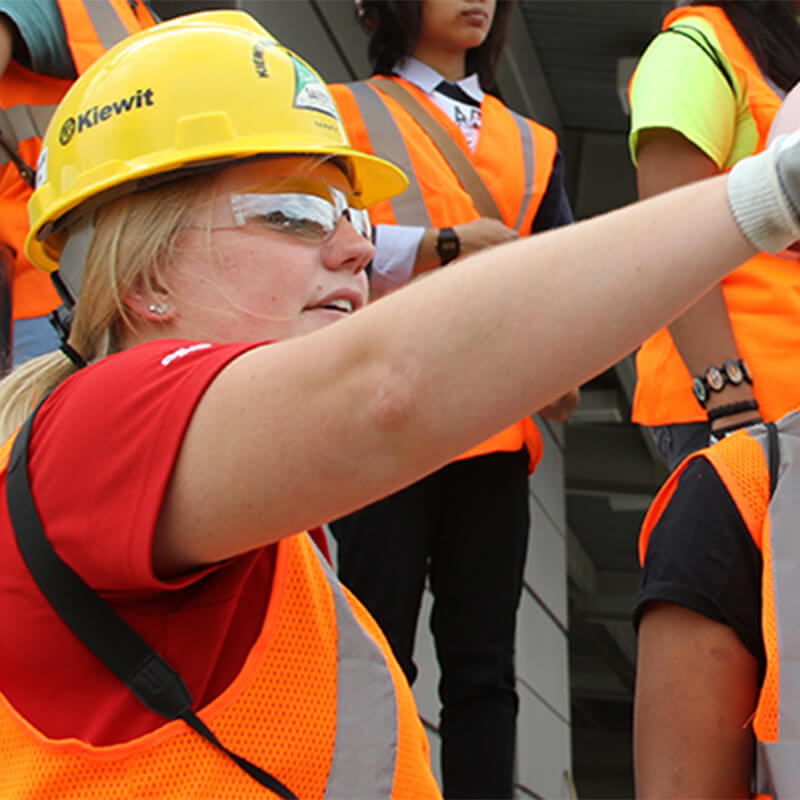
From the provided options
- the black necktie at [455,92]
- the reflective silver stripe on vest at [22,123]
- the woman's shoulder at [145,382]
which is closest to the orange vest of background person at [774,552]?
the woman's shoulder at [145,382]

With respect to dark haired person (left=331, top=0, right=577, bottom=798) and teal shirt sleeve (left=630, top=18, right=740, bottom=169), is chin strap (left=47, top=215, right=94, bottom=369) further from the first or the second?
teal shirt sleeve (left=630, top=18, right=740, bottom=169)

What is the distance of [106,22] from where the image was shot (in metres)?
2.26

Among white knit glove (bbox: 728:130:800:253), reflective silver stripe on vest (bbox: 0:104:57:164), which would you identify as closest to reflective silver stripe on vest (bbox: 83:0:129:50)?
reflective silver stripe on vest (bbox: 0:104:57:164)

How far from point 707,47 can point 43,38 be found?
3.90ft

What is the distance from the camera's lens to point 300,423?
0.89 metres

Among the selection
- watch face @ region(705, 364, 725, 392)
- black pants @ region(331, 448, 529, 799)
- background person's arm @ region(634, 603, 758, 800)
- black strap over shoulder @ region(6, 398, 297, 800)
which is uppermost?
black strap over shoulder @ region(6, 398, 297, 800)

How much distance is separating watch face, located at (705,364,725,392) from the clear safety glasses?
2.96 feet

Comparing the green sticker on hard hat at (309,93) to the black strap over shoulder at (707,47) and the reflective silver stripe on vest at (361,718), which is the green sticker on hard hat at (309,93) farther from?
the black strap over shoulder at (707,47)

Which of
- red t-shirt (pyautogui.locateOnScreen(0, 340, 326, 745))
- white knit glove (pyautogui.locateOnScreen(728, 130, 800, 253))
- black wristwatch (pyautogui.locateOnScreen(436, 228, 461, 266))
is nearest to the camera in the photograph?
white knit glove (pyautogui.locateOnScreen(728, 130, 800, 253))

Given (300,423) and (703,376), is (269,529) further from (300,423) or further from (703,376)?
(703,376)

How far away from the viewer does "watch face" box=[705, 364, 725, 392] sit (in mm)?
2115

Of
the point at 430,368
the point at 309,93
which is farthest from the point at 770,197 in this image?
the point at 309,93

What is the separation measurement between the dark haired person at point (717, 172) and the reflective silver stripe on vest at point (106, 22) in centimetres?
95

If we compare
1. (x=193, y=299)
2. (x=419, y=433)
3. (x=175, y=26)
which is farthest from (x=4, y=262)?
(x=419, y=433)
